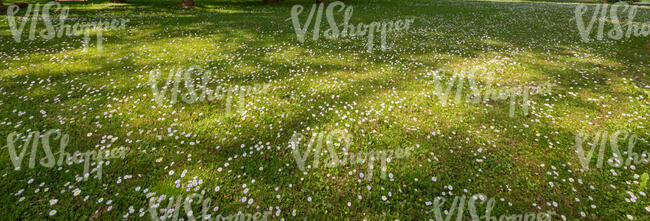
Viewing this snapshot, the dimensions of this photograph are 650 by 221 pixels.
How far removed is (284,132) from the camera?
5504 mm

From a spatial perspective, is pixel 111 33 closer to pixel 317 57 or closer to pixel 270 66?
pixel 270 66

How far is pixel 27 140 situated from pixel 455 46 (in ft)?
47.6

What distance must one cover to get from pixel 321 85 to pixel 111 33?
12.5 m

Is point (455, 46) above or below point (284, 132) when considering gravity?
above

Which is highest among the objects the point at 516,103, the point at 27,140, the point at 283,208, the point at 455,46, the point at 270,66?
the point at 455,46

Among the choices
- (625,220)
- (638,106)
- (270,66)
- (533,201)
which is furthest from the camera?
(270,66)

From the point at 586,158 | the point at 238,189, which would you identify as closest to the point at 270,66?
the point at 238,189

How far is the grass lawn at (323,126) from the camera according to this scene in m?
3.95

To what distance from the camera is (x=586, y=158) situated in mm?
4742

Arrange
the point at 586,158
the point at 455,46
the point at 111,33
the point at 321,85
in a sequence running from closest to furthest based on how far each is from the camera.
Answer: the point at 586,158 → the point at 321,85 → the point at 455,46 → the point at 111,33

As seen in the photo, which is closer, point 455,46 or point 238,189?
point 238,189

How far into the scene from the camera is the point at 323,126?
5664mm

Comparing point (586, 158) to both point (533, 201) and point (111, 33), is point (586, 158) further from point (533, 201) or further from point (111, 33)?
point (111, 33)

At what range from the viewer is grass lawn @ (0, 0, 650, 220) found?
13.0 feet
